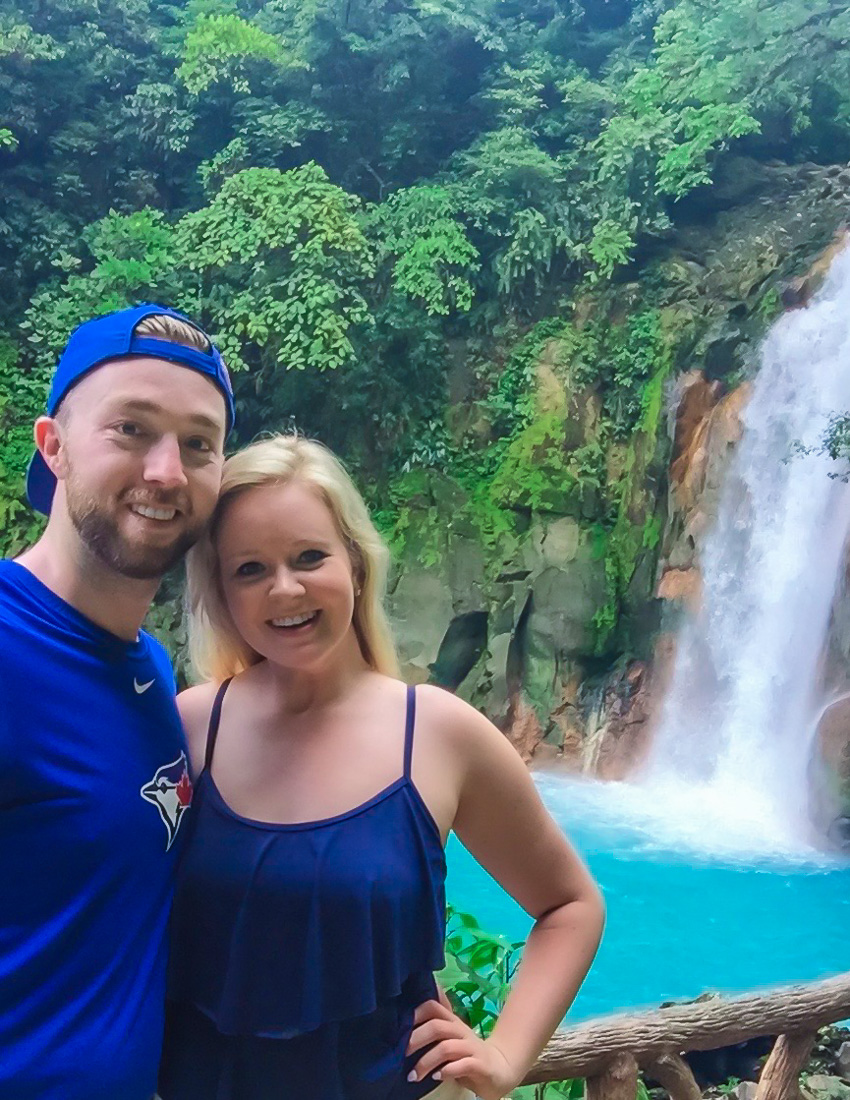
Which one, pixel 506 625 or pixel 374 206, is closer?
pixel 506 625

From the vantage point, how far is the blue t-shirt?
979mm

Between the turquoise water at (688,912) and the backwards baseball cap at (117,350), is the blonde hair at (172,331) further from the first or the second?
the turquoise water at (688,912)

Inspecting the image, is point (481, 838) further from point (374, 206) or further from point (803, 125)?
point (803, 125)

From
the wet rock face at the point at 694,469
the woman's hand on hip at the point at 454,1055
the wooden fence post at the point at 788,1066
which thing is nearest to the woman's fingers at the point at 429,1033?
the woman's hand on hip at the point at 454,1055

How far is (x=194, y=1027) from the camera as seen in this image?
112cm

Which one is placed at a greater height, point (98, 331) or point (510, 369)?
point (510, 369)

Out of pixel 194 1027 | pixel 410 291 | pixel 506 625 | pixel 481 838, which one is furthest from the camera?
pixel 410 291

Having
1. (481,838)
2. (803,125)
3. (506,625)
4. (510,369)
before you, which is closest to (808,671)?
(506,625)

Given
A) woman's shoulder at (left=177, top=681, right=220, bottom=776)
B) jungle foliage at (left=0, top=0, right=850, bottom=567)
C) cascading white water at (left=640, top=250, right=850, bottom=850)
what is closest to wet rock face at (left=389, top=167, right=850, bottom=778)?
cascading white water at (left=640, top=250, right=850, bottom=850)

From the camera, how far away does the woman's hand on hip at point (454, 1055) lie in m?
1.13

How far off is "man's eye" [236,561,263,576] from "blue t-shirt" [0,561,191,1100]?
0.18 m

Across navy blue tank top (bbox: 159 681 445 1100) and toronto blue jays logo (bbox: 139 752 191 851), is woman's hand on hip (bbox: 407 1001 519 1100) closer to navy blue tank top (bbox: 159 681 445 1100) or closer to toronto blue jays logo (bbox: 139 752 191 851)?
navy blue tank top (bbox: 159 681 445 1100)

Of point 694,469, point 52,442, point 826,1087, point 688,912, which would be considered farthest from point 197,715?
point 694,469

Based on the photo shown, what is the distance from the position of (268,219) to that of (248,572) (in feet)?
25.9
